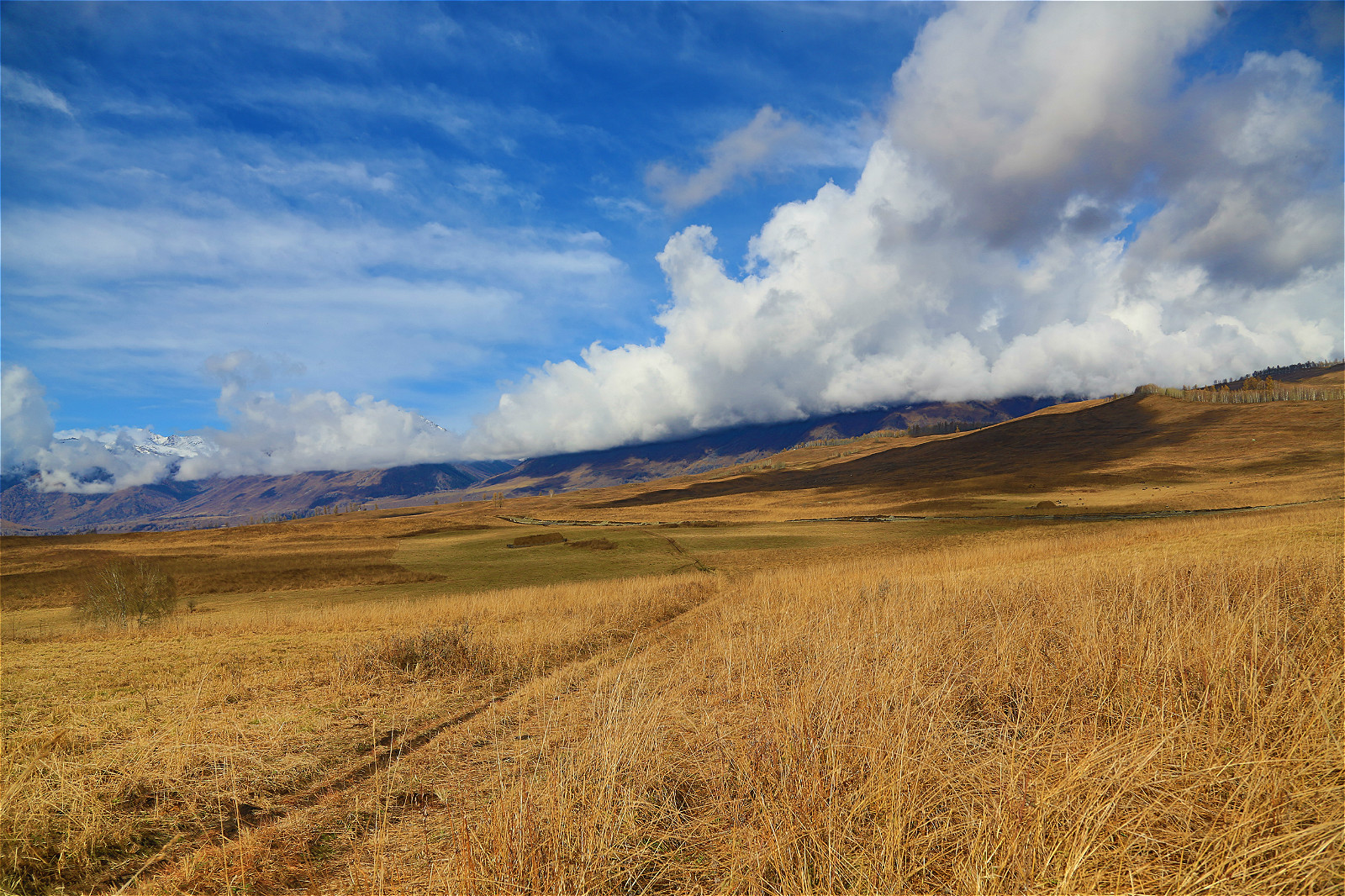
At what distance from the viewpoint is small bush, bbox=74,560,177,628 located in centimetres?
2984

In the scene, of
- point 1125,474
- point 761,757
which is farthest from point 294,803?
point 1125,474

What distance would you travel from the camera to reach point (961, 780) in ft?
16.7

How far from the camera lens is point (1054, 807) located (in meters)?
4.17

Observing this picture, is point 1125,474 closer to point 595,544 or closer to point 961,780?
point 595,544

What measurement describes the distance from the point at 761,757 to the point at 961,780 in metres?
1.69

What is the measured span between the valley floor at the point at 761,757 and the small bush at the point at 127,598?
15.9 meters

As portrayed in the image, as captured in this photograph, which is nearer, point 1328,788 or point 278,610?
point 1328,788

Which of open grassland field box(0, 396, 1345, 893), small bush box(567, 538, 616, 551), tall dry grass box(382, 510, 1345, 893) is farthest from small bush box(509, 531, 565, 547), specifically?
tall dry grass box(382, 510, 1345, 893)

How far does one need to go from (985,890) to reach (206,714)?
40.3ft

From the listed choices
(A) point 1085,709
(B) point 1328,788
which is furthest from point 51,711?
(B) point 1328,788

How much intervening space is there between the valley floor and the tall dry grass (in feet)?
0.13

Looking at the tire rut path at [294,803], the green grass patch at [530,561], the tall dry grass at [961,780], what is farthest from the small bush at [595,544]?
the tall dry grass at [961,780]

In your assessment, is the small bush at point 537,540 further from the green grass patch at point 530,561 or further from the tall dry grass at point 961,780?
the tall dry grass at point 961,780

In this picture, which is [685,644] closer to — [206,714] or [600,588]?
[206,714]
